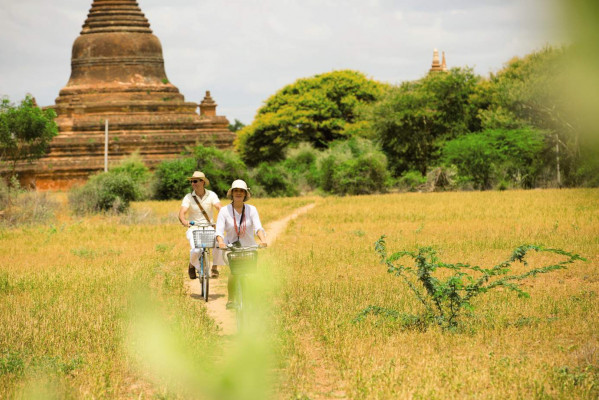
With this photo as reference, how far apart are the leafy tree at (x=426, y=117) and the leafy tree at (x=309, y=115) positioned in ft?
15.9

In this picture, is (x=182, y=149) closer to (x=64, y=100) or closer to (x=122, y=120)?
(x=122, y=120)

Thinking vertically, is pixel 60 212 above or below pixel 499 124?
below

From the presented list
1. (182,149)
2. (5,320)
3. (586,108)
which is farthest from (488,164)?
(586,108)

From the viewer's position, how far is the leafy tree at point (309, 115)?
3784cm

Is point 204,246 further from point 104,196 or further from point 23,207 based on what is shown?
point 104,196

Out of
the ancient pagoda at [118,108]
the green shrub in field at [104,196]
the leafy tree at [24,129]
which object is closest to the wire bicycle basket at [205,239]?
the green shrub in field at [104,196]

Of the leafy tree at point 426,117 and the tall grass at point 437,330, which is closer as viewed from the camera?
the tall grass at point 437,330

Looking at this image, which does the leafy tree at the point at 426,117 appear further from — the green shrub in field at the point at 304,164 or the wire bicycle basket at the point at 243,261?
the wire bicycle basket at the point at 243,261

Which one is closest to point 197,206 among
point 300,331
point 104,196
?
point 300,331

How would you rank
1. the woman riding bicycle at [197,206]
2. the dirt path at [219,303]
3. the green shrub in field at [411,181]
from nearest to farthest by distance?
the dirt path at [219,303] < the woman riding bicycle at [197,206] < the green shrub in field at [411,181]

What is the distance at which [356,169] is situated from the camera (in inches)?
1101

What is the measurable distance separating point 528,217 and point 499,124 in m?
13.8

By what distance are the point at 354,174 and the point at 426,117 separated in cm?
502

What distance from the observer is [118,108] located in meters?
32.1
